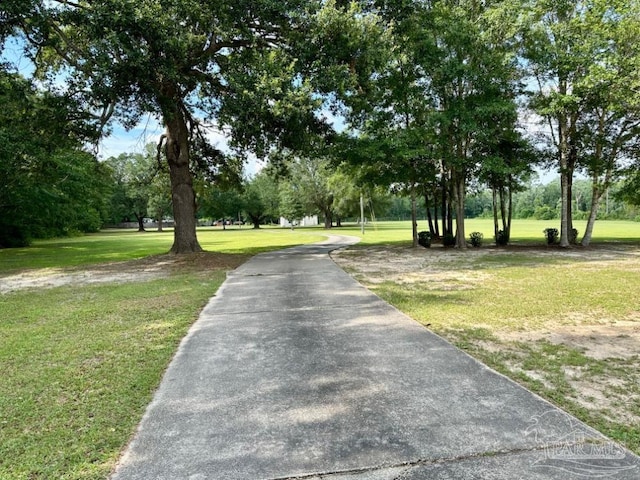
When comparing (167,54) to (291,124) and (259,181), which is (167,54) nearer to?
(291,124)

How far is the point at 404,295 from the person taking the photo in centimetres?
803

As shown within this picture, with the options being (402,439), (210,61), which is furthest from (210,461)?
(210,61)

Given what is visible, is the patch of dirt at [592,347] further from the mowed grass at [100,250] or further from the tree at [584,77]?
the mowed grass at [100,250]

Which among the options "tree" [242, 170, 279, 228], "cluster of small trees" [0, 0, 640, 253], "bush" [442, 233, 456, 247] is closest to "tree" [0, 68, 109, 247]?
"cluster of small trees" [0, 0, 640, 253]

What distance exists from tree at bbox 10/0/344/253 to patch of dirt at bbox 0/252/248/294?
179 inches

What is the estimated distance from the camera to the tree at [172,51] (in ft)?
34.1

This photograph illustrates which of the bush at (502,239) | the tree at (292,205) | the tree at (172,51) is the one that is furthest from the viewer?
the tree at (292,205)

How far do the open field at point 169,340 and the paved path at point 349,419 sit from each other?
0.28 meters

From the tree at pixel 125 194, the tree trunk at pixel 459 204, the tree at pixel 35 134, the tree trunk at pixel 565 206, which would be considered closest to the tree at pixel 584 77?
the tree trunk at pixel 565 206

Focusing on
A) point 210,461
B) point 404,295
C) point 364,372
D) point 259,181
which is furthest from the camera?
point 259,181

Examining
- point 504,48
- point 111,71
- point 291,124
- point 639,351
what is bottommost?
A: point 639,351

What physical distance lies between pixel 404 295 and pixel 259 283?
3466mm

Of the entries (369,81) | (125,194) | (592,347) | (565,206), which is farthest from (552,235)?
(125,194)

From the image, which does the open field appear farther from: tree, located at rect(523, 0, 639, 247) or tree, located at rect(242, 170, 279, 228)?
tree, located at rect(242, 170, 279, 228)
